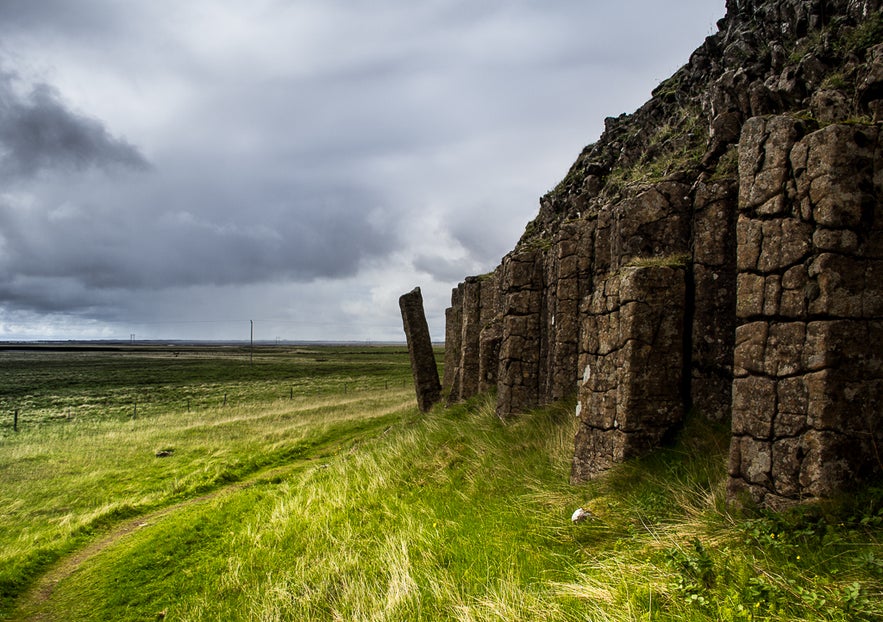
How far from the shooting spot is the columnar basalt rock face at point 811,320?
4711 mm

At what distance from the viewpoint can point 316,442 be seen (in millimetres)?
21938

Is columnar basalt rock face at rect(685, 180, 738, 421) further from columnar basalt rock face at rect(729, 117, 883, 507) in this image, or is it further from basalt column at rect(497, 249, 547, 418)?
basalt column at rect(497, 249, 547, 418)

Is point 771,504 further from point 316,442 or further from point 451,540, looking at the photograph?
point 316,442

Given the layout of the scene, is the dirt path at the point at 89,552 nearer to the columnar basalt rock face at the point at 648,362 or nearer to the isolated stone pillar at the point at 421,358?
the isolated stone pillar at the point at 421,358

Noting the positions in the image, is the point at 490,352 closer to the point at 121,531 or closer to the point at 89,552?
the point at 121,531

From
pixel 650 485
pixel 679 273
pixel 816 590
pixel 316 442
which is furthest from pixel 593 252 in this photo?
pixel 316 442

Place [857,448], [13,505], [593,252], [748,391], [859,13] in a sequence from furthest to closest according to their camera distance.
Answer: [13,505]
[593,252]
[859,13]
[748,391]
[857,448]

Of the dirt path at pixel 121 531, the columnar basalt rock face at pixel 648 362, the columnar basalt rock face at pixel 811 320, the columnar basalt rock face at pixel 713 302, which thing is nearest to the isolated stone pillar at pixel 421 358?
the dirt path at pixel 121 531

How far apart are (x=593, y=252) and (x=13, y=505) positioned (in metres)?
17.1

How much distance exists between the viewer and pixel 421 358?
72.9 ft

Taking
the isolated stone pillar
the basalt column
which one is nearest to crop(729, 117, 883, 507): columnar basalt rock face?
the basalt column

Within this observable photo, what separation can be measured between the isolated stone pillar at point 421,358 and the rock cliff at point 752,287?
9.75 meters

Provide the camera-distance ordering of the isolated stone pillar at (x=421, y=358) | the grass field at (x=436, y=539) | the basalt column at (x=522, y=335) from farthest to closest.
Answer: the isolated stone pillar at (x=421, y=358)
the basalt column at (x=522, y=335)
the grass field at (x=436, y=539)

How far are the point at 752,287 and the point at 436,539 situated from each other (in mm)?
5063
